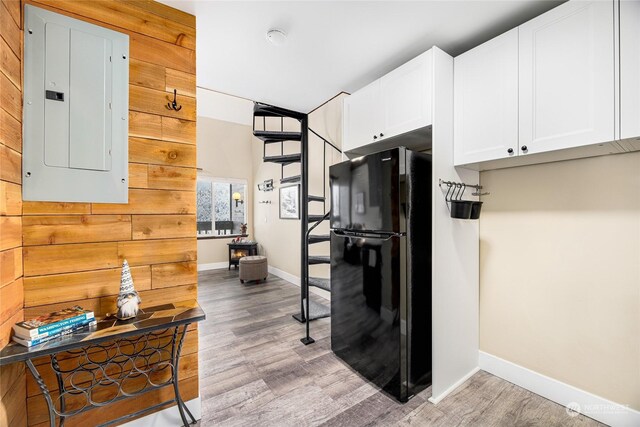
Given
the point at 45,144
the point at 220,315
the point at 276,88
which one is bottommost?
the point at 220,315

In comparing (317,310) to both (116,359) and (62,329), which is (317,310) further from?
(62,329)

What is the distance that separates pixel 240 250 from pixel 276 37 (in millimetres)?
4560

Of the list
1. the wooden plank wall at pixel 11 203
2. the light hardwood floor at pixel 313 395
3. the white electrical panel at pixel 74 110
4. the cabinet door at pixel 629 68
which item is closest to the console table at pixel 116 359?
the wooden plank wall at pixel 11 203

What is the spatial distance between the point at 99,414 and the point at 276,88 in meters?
2.84

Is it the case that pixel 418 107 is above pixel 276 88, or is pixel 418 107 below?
below

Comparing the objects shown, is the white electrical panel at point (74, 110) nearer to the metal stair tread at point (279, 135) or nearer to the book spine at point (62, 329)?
the book spine at point (62, 329)

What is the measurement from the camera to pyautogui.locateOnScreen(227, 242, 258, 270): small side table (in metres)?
5.62

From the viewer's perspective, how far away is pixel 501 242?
208cm

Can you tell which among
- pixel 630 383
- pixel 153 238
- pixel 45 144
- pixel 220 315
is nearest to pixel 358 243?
pixel 153 238

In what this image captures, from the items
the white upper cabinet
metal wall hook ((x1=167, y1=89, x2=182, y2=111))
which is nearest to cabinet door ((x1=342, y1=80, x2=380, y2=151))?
the white upper cabinet

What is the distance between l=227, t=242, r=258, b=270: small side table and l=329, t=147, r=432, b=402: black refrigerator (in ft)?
12.4

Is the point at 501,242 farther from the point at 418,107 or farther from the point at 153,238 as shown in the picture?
the point at 153,238

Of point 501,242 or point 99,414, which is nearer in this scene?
point 99,414

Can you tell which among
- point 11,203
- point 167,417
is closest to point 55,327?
point 11,203
